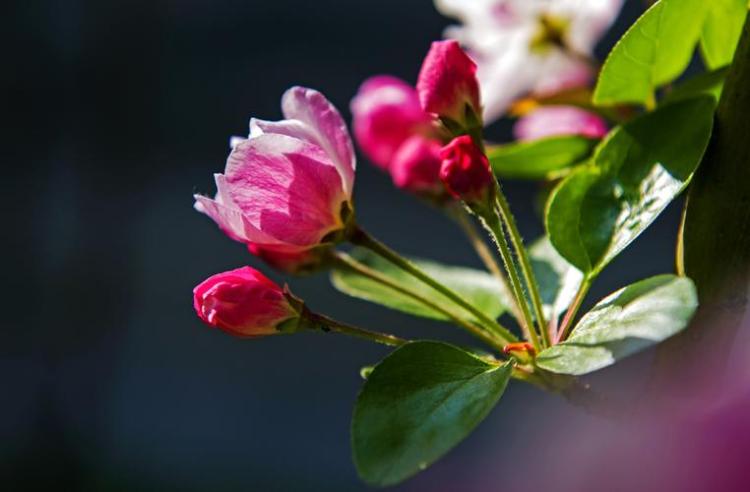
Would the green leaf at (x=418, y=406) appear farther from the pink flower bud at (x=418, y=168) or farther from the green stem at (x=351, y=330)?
the pink flower bud at (x=418, y=168)

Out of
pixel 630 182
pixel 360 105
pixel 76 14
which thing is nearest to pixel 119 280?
pixel 76 14

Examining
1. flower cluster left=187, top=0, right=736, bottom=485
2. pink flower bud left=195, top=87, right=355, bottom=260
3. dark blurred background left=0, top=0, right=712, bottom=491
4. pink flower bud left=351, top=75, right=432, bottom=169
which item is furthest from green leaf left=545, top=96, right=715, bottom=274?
dark blurred background left=0, top=0, right=712, bottom=491

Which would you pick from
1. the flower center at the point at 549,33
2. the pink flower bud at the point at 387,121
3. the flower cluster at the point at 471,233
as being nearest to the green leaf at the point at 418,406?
the flower cluster at the point at 471,233

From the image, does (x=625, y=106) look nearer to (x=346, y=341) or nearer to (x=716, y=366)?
(x=716, y=366)

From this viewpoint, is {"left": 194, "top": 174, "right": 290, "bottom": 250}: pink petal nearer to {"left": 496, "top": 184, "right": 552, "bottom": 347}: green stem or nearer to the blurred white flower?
{"left": 496, "top": 184, "right": 552, "bottom": 347}: green stem

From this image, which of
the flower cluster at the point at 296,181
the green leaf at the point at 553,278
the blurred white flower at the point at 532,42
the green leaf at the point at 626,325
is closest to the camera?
the green leaf at the point at 626,325

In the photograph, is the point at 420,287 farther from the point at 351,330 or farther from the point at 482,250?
the point at 351,330

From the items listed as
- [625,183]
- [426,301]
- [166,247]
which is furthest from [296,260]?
[166,247]
